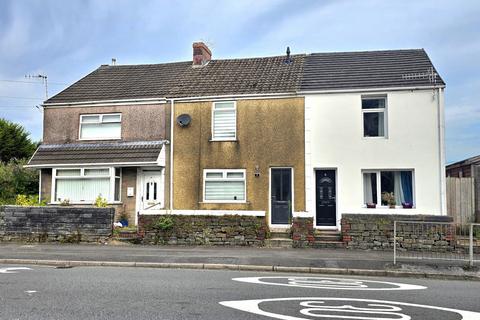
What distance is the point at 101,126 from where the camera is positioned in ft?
61.2

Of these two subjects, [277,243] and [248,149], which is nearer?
[277,243]

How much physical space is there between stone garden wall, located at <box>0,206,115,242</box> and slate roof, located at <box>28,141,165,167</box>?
284cm

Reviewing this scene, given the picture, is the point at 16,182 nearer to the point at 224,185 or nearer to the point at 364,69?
the point at 224,185

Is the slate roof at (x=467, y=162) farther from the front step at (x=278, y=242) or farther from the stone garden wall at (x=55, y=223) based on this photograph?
the stone garden wall at (x=55, y=223)

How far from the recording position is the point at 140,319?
589 centimetres

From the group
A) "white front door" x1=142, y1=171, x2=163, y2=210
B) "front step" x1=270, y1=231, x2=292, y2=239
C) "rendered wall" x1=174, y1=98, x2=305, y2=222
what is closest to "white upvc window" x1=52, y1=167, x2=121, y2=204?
"white front door" x1=142, y1=171, x2=163, y2=210

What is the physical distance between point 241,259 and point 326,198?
5.83 m

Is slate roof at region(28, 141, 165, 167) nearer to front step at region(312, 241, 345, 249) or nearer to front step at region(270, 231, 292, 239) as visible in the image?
front step at region(270, 231, 292, 239)

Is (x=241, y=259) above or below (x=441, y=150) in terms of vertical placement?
below

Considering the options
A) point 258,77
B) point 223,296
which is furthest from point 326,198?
point 223,296

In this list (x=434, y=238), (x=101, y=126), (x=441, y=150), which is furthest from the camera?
(x=101, y=126)

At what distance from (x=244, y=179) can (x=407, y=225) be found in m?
6.04

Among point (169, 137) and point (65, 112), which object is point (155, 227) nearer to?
point (169, 137)

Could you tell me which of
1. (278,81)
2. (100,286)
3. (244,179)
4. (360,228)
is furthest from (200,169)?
(100,286)
